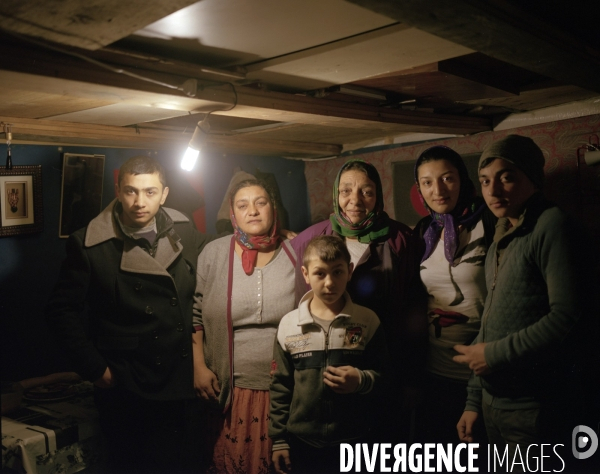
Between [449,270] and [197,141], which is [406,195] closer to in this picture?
[449,270]

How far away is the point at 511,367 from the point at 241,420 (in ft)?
3.93

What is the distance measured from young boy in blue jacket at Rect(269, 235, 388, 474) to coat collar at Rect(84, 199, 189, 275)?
0.67 m

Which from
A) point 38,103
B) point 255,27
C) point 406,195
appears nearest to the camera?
point 255,27

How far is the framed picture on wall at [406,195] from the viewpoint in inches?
124

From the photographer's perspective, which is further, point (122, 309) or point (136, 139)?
point (136, 139)

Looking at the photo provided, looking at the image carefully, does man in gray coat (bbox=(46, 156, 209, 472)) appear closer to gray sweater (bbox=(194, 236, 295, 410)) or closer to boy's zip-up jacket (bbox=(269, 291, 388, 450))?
gray sweater (bbox=(194, 236, 295, 410))

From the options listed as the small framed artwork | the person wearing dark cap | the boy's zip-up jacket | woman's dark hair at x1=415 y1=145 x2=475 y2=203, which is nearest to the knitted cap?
the person wearing dark cap

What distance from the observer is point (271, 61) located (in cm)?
151

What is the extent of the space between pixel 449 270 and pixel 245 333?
3.15 feet

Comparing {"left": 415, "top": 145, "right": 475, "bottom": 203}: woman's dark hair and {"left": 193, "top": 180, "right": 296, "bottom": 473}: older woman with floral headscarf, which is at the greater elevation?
{"left": 415, "top": 145, "right": 475, "bottom": 203}: woman's dark hair

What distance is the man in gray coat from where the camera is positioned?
230 cm

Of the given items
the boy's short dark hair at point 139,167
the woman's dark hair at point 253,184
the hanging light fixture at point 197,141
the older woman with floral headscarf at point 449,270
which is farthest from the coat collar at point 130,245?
the older woman with floral headscarf at point 449,270

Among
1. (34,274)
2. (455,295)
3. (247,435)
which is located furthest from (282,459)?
(34,274)

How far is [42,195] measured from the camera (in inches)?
94.8
